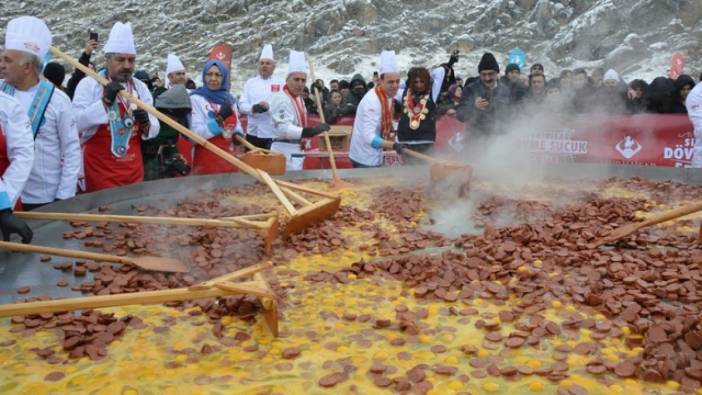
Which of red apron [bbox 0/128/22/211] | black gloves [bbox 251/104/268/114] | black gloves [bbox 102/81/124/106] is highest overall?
black gloves [bbox 102/81/124/106]

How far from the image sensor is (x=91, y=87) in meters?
4.87

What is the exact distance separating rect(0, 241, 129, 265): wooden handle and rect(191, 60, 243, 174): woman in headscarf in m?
2.72

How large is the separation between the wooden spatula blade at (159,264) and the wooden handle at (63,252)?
0.21 feet

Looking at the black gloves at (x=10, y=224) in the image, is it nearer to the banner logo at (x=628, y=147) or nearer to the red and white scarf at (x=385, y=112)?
the red and white scarf at (x=385, y=112)

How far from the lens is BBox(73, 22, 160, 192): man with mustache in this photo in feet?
15.8

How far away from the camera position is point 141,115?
5047 millimetres

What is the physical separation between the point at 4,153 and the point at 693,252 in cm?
442

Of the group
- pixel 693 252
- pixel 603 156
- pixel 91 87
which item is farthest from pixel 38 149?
pixel 603 156

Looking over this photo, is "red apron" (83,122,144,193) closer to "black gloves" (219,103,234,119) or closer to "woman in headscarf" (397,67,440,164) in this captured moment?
"black gloves" (219,103,234,119)

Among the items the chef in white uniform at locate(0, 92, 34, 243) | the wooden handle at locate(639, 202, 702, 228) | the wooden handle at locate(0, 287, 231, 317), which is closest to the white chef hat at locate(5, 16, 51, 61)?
the chef in white uniform at locate(0, 92, 34, 243)

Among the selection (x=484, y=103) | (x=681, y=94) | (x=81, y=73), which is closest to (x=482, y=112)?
(x=484, y=103)

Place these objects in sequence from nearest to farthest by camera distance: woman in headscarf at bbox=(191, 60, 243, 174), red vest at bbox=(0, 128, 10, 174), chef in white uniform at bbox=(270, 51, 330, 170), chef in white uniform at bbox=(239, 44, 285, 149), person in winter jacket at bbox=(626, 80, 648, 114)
→ 1. red vest at bbox=(0, 128, 10, 174)
2. woman in headscarf at bbox=(191, 60, 243, 174)
3. chef in white uniform at bbox=(270, 51, 330, 170)
4. chef in white uniform at bbox=(239, 44, 285, 149)
5. person in winter jacket at bbox=(626, 80, 648, 114)

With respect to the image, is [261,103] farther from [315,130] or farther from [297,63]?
[315,130]

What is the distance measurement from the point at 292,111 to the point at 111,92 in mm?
2483
